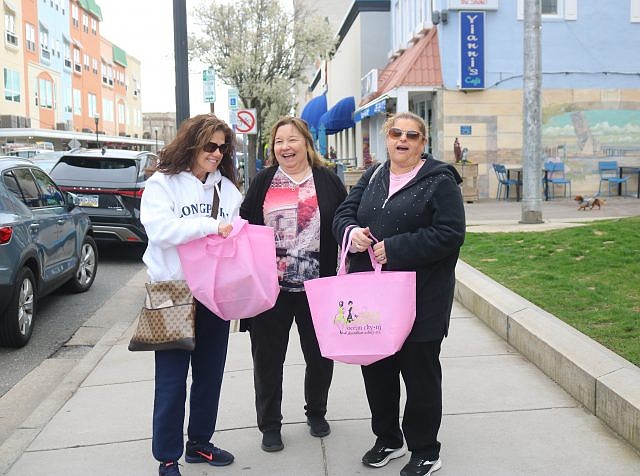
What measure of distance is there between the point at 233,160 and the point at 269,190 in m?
0.28

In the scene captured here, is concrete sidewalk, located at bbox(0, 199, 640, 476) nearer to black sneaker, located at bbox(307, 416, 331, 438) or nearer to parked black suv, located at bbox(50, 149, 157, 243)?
black sneaker, located at bbox(307, 416, 331, 438)

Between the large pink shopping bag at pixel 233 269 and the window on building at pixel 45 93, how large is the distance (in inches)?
2092

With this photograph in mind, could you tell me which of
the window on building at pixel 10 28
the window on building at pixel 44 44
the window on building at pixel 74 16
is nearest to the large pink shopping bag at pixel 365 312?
the window on building at pixel 10 28

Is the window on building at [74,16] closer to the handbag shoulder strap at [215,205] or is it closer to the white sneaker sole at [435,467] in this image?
the handbag shoulder strap at [215,205]

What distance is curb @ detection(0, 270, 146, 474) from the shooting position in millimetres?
4254

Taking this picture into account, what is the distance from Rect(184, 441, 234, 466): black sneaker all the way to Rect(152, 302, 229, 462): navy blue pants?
4 cm

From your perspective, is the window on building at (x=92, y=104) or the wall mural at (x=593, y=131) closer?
the wall mural at (x=593, y=131)

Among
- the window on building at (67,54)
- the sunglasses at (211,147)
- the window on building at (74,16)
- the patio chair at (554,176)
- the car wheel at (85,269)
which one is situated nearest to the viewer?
the sunglasses at (211,147)

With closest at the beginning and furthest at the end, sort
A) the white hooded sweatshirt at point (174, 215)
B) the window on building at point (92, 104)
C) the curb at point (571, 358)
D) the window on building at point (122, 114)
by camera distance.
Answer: the white hooded sweatshirt at point (174, 215), the curb at point (571, 358), the window on building at point (92, 104), the window on building at point (122, 114)

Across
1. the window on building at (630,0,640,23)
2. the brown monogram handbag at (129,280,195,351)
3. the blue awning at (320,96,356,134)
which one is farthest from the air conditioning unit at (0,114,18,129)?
the brown monogram handbag at (129,280,195,351)

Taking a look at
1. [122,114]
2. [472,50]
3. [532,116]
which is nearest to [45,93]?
[122,114]

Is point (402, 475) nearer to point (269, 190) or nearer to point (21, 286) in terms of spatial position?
point (269, 190)

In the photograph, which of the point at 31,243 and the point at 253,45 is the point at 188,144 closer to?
the point at 31,243

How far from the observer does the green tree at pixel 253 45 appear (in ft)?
87.6
